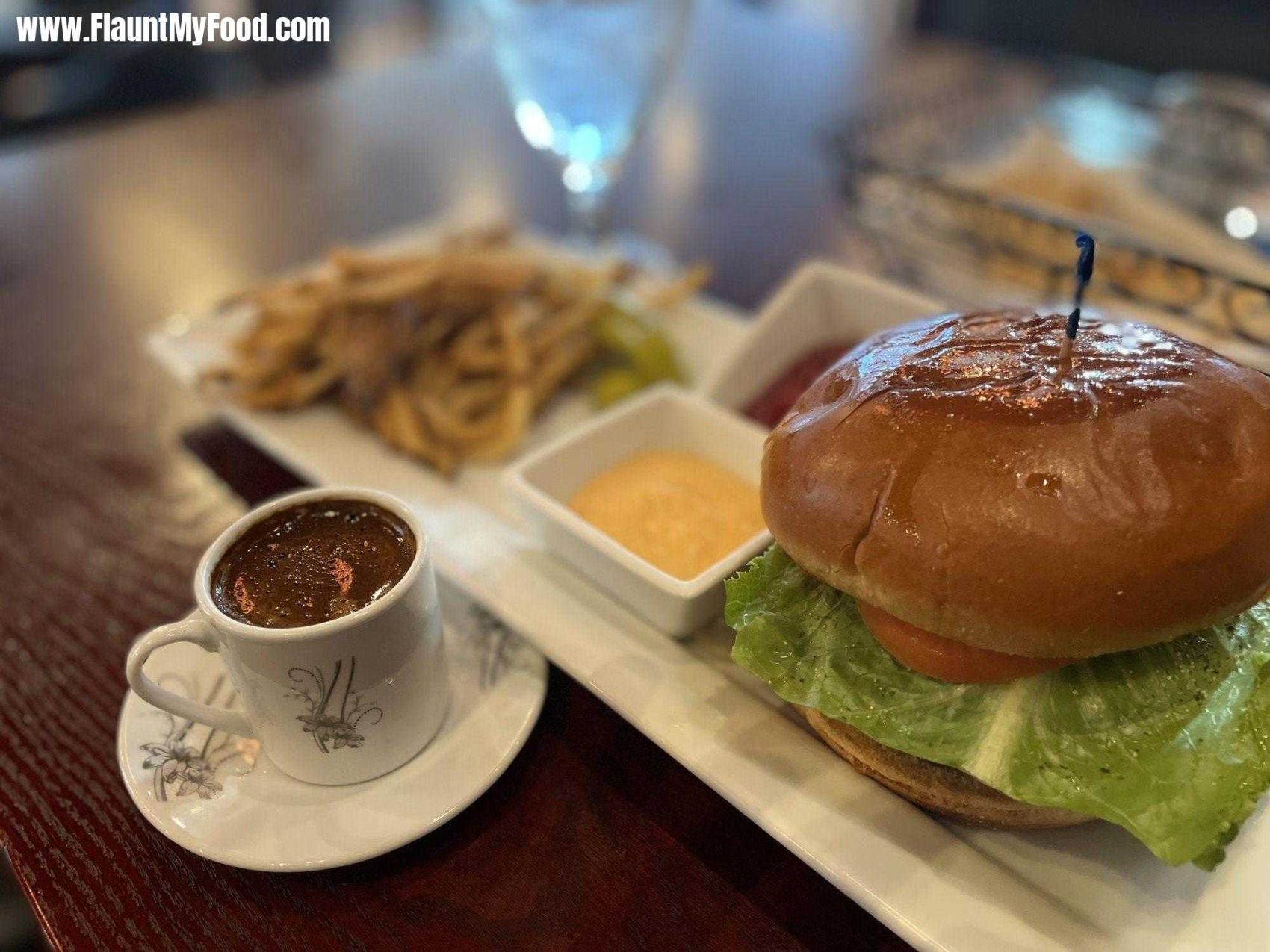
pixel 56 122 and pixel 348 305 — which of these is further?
pixel 56 122

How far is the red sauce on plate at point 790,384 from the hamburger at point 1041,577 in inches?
28.0

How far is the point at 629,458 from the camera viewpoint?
1972 mm

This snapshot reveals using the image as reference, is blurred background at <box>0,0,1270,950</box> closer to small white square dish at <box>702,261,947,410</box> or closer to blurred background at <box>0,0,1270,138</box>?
blurred background at <box>0,0,1270,138</box>

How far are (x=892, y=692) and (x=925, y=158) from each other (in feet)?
8.13

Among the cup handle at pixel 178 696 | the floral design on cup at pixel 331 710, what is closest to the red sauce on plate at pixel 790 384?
the floral design on cup at pixel 331 710

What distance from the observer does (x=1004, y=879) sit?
126 cm

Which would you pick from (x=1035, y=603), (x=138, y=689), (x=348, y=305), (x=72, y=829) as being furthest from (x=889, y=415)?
(x=348, y=305)

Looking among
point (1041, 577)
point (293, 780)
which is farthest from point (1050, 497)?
point (293, 780)

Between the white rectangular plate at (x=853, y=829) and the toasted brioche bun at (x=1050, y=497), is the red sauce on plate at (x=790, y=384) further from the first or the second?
the toasted brioche bun at (x=1050, y=497)

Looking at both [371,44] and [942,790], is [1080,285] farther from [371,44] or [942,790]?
[371,44]

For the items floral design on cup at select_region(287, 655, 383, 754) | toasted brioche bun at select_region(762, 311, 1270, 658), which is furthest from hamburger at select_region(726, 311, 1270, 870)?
floral design on cup at select_region(287, 655, 383, 754)

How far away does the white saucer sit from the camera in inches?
51.3

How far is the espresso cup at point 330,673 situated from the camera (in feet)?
4.09

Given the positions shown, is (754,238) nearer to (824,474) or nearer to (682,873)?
(824,474)
